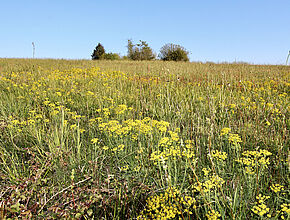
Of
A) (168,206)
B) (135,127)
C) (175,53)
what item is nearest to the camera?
(168,206)

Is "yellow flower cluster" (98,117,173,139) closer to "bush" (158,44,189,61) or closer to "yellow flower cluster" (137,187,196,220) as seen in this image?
"yellow flower cluster" (137,187,196,220)

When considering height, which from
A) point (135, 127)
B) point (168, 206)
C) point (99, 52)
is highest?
point (99, 52)

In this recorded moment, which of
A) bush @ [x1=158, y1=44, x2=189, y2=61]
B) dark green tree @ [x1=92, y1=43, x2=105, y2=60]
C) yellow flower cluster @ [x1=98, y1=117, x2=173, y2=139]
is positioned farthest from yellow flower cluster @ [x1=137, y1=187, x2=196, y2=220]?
dark green tree @ [x1=92, y1=43, x2=105, y2=60]

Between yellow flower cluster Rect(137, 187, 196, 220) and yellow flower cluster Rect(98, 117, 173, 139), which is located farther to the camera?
yellow flower cluster Rect(98, 117, 173, 139)

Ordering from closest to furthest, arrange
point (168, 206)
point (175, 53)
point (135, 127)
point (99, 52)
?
point (168, 206)
point (135, 127)
point (175, 53)
point (99, 52)

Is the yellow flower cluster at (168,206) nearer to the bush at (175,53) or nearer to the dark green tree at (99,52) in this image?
the bush at (175,53)

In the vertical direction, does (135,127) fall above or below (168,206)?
above

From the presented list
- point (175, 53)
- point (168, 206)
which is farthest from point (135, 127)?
point (175, 53)

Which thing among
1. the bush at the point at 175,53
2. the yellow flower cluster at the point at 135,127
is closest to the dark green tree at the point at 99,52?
the bush at the point at 175,53

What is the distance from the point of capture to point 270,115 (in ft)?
9.02

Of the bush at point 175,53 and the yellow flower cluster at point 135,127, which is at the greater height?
the bush at point 175,53

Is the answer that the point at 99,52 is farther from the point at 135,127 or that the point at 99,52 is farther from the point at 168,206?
the point at 168,206

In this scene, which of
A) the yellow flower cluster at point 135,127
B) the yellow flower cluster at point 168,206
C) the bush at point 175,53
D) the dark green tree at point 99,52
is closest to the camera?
the yellow flower cluster at point 168,206

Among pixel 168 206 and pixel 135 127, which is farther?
pixel 135 127
